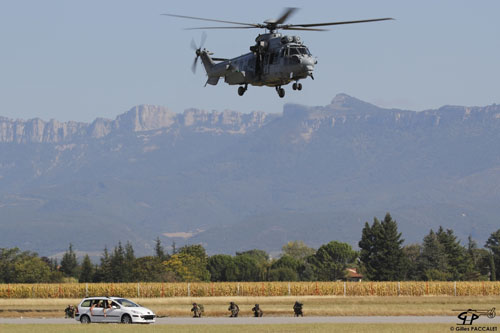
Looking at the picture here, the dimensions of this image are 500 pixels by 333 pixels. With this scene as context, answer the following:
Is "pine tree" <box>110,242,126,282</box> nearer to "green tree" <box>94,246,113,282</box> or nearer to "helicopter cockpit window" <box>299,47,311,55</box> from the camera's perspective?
"green tree" <box>94,246,113,282</box>

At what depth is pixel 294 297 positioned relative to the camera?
10750 centimetres

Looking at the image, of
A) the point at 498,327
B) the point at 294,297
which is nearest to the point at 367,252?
the point at 294,297

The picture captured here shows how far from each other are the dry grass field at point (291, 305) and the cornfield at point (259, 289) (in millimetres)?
4780

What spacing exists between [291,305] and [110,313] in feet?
103

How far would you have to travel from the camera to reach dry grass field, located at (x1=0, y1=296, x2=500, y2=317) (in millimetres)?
78750

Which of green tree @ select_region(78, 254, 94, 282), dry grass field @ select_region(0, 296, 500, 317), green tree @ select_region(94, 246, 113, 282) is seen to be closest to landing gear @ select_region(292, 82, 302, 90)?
dry grass field @ select_region(0, 296, 500, 317)

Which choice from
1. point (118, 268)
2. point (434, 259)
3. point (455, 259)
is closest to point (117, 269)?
point (118, 268)

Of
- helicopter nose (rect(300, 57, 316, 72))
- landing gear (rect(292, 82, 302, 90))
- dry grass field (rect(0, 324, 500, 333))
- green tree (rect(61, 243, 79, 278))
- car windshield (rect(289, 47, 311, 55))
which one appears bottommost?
dry grass field (rect(0, 324, 500, 333))

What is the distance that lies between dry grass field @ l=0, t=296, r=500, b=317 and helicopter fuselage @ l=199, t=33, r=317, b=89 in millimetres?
21552

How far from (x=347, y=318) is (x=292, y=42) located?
20424mm

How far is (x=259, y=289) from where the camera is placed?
113 m

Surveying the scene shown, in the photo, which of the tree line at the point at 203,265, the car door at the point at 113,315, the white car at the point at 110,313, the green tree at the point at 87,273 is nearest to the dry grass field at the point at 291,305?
the white car at the point at 110,313

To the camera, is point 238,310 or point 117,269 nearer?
point 238,310

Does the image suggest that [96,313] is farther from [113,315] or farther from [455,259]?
[455,259]
